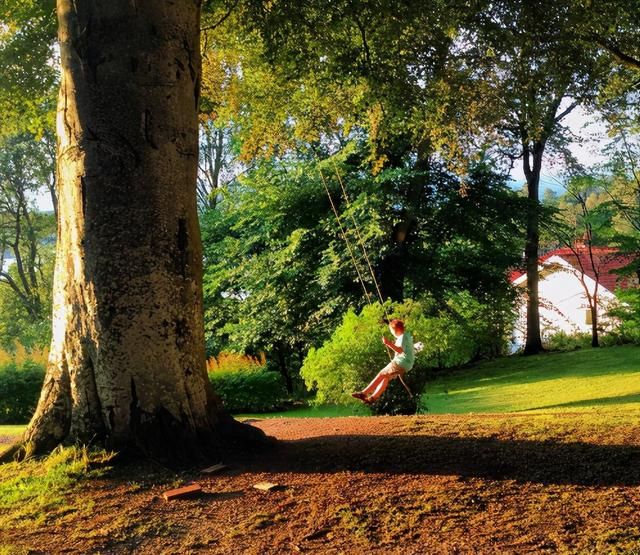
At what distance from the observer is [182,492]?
4.04 meters

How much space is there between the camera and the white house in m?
27.4

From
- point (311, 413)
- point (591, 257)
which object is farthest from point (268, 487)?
point (591, 257)

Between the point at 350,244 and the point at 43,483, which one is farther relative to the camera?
the point at 350,244

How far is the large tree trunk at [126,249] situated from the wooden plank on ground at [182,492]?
60 cm

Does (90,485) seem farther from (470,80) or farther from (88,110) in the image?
(470,80)

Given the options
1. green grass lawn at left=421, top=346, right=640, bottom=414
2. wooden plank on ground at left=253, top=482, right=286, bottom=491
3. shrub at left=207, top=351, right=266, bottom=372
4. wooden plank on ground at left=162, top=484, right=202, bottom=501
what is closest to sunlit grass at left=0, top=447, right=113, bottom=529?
wooden plank on ground at left=162, top=484, right=202, bottom=501

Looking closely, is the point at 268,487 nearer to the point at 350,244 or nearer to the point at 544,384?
the point at 544,384

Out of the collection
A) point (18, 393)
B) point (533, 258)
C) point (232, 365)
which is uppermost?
point (533, 258)

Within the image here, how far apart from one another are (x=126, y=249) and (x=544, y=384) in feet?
50.2

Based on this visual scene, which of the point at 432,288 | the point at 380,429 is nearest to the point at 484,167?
the point at 432,288

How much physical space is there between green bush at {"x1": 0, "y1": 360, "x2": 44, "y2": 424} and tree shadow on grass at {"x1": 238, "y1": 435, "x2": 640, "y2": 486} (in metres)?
13.1

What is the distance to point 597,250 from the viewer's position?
31.8 meters

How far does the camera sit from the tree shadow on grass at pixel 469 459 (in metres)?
4.14

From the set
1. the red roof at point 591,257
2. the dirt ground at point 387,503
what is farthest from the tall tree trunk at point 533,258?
the dirt ground at point 387,503
